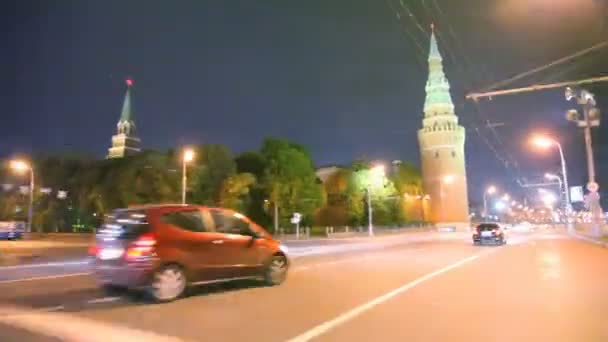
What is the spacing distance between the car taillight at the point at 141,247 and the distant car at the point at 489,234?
2640 centimetres

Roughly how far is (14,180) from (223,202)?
1144 inches

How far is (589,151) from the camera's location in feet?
104

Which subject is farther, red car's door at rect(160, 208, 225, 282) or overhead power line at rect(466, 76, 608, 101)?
overhead power line at rect(466, 76, 608, 101)

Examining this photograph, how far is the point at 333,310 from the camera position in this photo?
8969mm

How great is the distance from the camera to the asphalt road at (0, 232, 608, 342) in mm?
7121

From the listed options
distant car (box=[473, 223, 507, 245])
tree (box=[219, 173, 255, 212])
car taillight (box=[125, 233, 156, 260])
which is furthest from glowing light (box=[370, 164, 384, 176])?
car taillight (box=[125, 233, 156, 260])

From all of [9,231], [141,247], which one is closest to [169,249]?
[141,247]

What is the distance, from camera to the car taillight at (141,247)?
9.37m

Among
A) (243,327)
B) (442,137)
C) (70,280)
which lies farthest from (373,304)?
(442,137)

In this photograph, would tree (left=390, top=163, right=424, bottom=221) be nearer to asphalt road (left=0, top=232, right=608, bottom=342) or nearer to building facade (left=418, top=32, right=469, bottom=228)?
building facade (left=418, top=32, right=469, bottom=228)

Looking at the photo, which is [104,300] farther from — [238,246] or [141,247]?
[238,246]

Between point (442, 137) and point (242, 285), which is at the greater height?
point (442, 137)

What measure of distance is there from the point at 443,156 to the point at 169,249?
4213 inches

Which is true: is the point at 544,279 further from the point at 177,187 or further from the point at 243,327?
the point at 177,187
